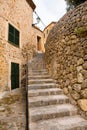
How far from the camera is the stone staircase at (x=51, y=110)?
3.07 metres

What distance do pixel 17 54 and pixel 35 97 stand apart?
448cm

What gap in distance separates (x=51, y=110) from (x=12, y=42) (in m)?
5.01

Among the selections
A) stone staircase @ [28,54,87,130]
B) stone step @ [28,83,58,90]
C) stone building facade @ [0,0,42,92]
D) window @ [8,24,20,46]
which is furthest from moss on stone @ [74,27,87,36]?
window @ [8,24,20,46]

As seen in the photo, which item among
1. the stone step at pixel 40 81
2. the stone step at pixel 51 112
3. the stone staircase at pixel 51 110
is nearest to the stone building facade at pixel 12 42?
the stone step at pixel 40 81

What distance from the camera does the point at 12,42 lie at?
25.2 feet

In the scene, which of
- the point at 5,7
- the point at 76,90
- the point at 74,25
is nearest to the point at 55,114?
the point at 76,90

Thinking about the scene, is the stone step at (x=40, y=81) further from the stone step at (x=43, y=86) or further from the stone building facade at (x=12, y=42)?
the stone building facade at (x=12, y=42)

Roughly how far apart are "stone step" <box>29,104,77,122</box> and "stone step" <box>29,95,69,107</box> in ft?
0.53

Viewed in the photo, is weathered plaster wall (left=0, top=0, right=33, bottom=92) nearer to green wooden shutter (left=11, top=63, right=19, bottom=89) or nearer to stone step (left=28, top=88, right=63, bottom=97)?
green wooden shutter (left=11, top=63, right=19, bottom=89)

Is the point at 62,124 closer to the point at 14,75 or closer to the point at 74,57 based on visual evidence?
the point at 74,57

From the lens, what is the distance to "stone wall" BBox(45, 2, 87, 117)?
3562 mm

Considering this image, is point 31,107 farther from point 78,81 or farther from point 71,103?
point 78,81

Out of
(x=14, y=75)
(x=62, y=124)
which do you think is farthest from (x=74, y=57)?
(x=14, y=75)

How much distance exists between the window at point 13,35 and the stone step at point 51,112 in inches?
185
